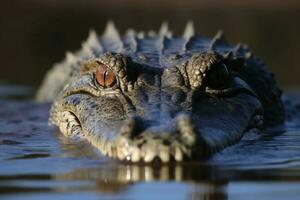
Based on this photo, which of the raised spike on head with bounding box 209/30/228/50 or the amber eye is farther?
the raised spike on head with bounding box 209/30/228/50

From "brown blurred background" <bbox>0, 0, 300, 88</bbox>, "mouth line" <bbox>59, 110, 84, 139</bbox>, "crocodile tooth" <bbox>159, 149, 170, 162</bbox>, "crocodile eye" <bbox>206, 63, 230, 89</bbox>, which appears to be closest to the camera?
"crocodile tooth" <bbox>159, 149, 170, 162</bbox>

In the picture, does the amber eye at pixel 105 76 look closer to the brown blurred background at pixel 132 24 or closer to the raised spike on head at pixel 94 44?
the raised spike on head at pixel 94 44

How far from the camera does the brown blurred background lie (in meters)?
15.2

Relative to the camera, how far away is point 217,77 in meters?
6.41

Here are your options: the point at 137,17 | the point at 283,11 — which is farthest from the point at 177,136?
the point at 283,11

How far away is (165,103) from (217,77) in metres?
0.79

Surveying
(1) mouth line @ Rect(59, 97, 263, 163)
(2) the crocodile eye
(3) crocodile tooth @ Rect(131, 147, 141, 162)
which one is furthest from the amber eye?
(3) crocodile tooth @ Rect(131, 147, 141, 162)

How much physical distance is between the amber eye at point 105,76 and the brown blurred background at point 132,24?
6067 mm

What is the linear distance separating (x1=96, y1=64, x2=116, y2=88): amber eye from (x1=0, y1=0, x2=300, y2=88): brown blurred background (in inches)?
239

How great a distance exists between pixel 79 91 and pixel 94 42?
8.64 ft

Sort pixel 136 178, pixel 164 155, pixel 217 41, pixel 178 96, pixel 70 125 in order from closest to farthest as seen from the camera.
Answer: pixel 136 178
pixel 164 155
pixel 178 96
pixel 70 125
pixel 217 41

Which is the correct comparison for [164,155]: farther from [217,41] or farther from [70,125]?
[217,41]

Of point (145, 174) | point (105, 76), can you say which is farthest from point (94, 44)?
point (145, 174)

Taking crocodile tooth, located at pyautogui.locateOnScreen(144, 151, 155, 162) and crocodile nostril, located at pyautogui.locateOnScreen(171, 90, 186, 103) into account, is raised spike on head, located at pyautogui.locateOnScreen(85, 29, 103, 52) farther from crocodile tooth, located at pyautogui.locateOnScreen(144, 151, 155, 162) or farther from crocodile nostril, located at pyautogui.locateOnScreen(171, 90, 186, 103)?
crocodile tooth, located at pyautogui.locateOnScreen(144, 151, 155, 162)
